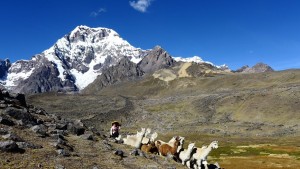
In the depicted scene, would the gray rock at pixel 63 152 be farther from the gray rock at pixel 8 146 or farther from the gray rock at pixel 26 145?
the gray rock at pixel 8 146

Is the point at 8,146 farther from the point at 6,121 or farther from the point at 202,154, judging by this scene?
the point at 202,154

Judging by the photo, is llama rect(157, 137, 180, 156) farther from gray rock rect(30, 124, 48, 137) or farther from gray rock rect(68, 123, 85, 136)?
gray rock rect(30, 124, 48, 137)

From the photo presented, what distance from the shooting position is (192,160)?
129 ft

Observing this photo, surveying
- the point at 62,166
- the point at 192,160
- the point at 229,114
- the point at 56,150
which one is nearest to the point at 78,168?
the point at 62,166

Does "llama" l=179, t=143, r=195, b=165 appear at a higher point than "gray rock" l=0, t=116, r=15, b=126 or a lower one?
lower

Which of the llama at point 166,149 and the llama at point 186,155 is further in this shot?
the llama at point 166,149

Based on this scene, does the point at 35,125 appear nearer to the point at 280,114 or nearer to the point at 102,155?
the point at 102,155

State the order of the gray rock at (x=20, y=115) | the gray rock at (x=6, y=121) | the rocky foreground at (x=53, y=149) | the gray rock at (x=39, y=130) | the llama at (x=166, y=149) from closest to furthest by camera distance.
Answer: the rocky foreground at (x=53, y=149)
the gray rock at (x=6, y=121)
the gray rock at (x=39, y=130)
the gray rock at (x=20, y=115)
the llama at (x=166, y=149)

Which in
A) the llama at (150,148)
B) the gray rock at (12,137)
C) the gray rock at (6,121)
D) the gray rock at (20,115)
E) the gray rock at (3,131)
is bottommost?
the llama at (150,148)

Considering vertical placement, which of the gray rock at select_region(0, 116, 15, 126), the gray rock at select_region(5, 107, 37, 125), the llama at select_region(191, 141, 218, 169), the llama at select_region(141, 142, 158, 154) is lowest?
the llama at select_region(191, 141, 218, 169)

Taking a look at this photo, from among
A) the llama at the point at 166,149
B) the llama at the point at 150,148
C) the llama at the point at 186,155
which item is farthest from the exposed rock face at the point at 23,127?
the llama at the point at 186,155

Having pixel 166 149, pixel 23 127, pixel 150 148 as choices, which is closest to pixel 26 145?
pixel 23 127

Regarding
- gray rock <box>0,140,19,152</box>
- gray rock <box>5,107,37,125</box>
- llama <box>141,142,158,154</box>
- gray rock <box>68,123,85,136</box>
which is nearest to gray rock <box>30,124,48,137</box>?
gray rock <box>5,107,37,125</box>

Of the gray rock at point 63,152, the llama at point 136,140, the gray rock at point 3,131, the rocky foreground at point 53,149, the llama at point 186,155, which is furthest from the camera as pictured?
the llama at point 136,140
